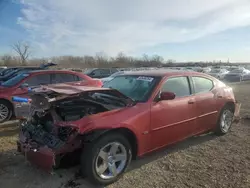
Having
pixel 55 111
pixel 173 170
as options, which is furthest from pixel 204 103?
pixel 55 111

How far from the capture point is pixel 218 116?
5.70 m

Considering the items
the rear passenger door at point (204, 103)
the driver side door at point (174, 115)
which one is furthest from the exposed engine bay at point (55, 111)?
the rear passenger door at point (204, 103)

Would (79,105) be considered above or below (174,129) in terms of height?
above

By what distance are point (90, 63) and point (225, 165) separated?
72021 millimetres

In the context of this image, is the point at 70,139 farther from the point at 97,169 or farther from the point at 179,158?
the point at 179,158

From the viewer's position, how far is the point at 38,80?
8.38 m

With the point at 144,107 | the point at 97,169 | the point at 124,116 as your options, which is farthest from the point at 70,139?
the point at 144,107

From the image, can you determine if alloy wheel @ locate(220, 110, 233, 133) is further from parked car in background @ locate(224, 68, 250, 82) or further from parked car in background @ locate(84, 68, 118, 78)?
parked car in background @ locate(224, 68, 250, 82)

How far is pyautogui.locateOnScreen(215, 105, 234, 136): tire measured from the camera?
5793mm

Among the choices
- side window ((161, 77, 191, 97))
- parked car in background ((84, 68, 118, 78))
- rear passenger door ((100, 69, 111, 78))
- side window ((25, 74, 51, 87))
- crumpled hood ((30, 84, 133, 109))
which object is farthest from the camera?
rear passenger door ((100, 69, 111, 78))

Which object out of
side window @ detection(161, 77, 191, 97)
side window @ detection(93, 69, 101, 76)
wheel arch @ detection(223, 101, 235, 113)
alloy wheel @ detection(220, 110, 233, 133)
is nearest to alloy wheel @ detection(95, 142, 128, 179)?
side window @ detection(161, 77, 191, 97)

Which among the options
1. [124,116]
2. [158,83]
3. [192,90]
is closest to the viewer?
[124,116]

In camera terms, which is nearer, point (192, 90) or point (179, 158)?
point (179, 158)

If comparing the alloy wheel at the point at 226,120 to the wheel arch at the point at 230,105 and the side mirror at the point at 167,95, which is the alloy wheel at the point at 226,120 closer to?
the wheel arch at the point at 230,105
